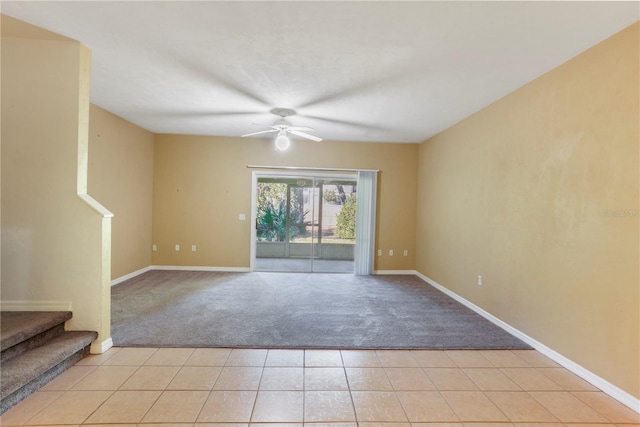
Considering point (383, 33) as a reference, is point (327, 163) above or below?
below

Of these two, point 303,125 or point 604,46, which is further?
point 303,125

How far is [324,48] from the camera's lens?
2.36 m

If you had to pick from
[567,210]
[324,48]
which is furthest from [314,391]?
[324,48]

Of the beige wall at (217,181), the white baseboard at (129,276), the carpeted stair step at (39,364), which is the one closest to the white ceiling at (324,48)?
the beige wall at (217,181)

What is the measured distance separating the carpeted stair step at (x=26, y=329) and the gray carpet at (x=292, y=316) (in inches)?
20.0

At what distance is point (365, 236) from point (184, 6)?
458 cm

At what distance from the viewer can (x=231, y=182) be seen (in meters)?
5.60

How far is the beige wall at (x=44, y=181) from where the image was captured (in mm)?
2355

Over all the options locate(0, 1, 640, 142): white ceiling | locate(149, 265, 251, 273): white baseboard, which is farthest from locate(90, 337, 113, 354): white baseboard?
locate(149, 265, 251, 273): white baseboard

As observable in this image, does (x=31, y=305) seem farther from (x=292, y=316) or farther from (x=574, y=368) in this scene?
(x=574, y=368)

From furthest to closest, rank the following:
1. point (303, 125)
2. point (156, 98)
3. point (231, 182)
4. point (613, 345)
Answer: point (231, 182), point (303, 125), point (156, 98), point (613, 345)

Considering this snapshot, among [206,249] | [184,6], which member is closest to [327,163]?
[206,249]

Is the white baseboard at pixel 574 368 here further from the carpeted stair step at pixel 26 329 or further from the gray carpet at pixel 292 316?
the carpeted stair step at pixel 26 329

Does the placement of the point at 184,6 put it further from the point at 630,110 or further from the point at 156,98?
the point at 630,110
